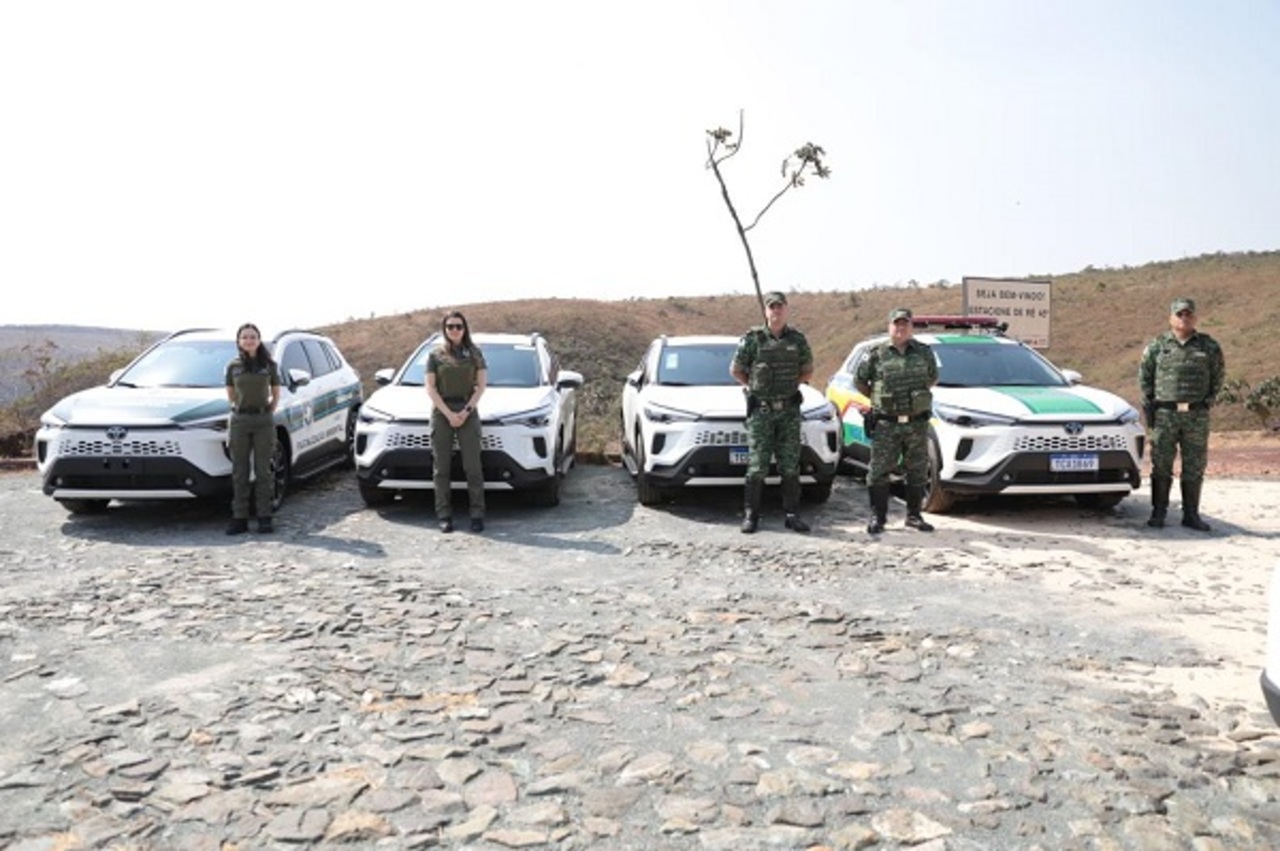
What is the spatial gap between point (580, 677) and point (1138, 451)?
590 centimetres

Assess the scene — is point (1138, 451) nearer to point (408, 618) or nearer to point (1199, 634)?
point (1199, 634)

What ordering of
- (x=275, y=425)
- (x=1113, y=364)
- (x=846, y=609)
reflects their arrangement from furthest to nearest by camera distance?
(x=1113, y=364) → (x=275, y=425) → (x=846, y=609)

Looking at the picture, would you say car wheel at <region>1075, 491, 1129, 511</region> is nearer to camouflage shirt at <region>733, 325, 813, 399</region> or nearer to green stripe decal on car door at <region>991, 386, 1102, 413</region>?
green stripe decal on car door at <region>991, 386, 1102, 413</region>

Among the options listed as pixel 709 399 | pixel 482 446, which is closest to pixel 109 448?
pixel 482 446

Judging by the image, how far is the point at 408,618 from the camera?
5.27m

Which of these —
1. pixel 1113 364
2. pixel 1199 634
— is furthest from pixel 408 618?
pixel 1113 364

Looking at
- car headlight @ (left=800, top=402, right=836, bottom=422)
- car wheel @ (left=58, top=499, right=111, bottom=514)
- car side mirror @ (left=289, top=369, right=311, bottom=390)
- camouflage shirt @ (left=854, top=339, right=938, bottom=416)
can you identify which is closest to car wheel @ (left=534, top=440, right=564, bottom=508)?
car headlight @ (left=800, top=402, right=836, bottom=422)

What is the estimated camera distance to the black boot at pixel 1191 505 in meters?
7.96

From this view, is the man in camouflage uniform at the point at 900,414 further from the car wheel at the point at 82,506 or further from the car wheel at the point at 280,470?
the car wheel at the point at 82,506

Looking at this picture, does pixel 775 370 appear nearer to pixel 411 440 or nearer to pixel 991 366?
pixel 991 366

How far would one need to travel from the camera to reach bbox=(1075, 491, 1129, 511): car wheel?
28.4ft

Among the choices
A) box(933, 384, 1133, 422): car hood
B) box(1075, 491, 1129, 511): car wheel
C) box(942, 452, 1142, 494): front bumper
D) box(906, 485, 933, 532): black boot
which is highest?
box(933, 384, 1133, 422): car hood

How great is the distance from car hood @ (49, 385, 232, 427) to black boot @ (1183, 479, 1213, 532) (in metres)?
8.03

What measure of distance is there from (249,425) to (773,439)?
4198 millimetres
